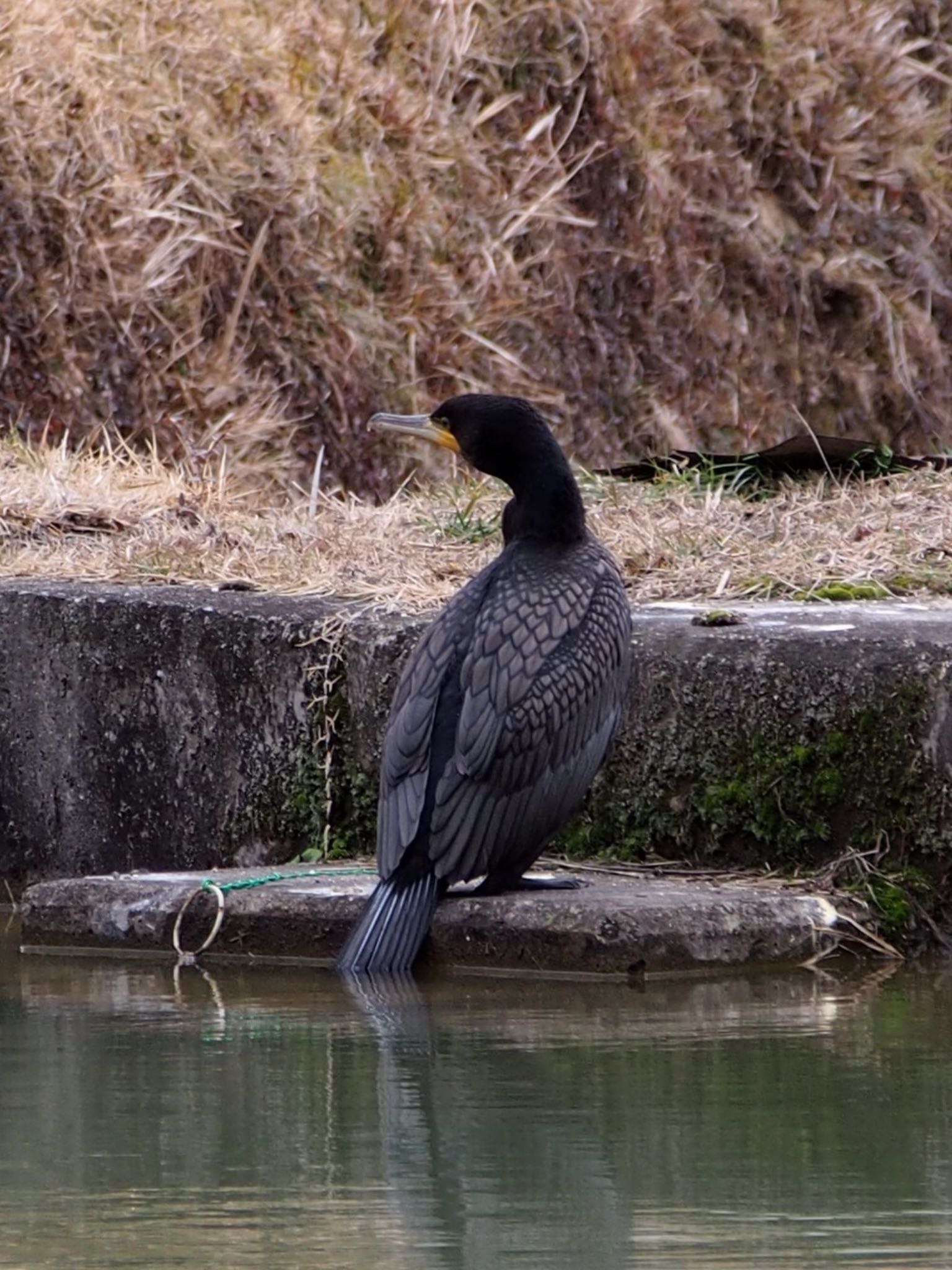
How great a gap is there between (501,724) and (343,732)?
0.82 m

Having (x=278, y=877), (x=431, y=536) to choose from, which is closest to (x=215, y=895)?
(x=278, y=877)

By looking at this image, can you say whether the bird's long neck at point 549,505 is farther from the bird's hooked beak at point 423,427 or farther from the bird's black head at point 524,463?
the bird's hooked beak at point 423,427

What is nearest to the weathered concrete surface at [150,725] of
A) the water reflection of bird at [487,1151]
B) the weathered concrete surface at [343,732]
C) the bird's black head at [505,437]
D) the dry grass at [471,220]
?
the weathered concrete surface at [343,732]

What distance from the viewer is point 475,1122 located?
10.6ft

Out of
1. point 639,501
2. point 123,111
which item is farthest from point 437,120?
point 639,501

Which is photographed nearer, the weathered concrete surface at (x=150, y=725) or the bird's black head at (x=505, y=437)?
the bird's black head at (x=505, y=437)

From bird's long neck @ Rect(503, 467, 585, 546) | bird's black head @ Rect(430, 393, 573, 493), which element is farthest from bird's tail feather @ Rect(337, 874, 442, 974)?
bird's black head @ Rect(430, 393, 573, 493)

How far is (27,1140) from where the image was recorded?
125 inches

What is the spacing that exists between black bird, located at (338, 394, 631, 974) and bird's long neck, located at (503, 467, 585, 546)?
6 centimetres

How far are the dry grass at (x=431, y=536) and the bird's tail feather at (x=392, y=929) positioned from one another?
1.09 m

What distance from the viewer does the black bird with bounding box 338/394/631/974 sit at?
4.41 m

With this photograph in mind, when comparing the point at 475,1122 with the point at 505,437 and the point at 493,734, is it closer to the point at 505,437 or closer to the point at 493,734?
the point at 493,734

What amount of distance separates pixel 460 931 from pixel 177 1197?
5.43ft

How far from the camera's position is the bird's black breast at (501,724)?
443cm
